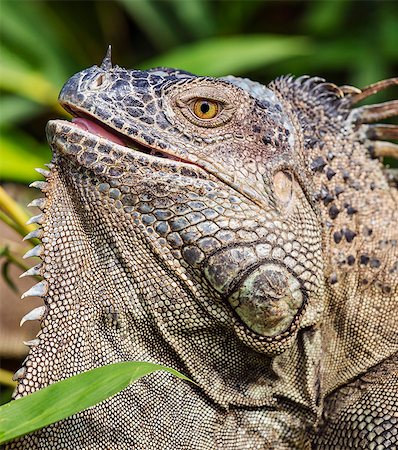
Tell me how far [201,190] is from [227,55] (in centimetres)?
470

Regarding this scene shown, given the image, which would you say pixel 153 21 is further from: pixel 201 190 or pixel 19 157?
pixel 201 190

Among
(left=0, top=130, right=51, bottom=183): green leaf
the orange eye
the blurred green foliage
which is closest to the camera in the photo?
the orange eye

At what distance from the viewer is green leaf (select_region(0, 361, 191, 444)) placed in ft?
7.57

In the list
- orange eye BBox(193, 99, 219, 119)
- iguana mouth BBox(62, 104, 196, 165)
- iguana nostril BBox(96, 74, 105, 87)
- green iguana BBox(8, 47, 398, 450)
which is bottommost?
green iguana BBox(8, 47, 398, 450)

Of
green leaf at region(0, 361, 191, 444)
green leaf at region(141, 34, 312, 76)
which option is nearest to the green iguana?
green leaf at region(0, 361, 191, 444)

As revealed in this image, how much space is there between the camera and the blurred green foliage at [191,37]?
8.23m

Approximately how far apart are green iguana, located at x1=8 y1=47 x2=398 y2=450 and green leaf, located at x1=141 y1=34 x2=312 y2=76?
13.0 ft

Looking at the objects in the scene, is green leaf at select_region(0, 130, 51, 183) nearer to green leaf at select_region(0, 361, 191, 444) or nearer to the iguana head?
the iguana head

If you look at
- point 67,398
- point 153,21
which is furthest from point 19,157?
point 67,398

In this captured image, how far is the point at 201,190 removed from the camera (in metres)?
3.01

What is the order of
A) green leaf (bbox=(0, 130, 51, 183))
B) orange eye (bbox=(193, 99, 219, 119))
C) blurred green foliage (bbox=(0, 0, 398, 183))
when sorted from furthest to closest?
blurred green foliage (bbox=(0, 0, 398, 183)) < green leaf (bbox=(0, 130, 51, 183)) < orange eye (bbox=(193, 99, 219, 119))

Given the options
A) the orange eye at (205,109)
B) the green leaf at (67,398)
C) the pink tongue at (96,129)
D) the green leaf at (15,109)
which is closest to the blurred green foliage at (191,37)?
the green leaf at (15,109)

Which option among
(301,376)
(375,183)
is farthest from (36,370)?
(375,183)

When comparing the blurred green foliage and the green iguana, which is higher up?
the blurred green foliage
